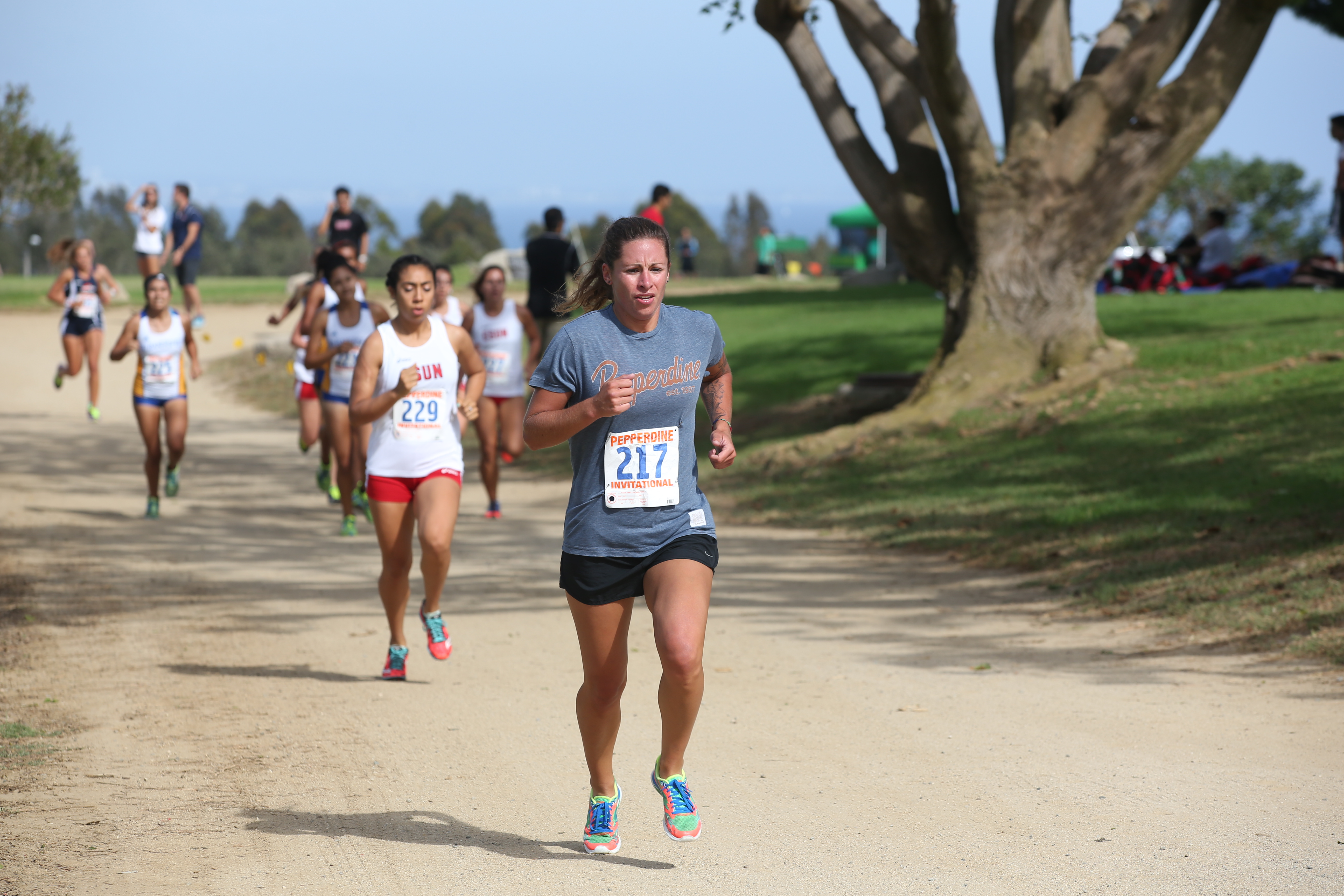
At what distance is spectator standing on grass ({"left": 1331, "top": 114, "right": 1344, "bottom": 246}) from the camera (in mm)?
16734

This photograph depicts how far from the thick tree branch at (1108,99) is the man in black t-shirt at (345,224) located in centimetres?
1026

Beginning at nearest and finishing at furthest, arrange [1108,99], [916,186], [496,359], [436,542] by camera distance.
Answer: [436,542] < [496,359] < [1108,99] < [916,186]

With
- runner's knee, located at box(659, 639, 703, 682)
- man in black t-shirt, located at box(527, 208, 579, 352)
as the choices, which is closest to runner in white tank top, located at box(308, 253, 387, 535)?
man in black t-shirt, located at box(527, 208, 579, 352)

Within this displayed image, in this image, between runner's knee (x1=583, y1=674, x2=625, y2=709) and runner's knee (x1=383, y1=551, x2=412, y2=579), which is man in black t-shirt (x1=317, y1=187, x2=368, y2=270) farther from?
runner's knee (x1=583, y1=674, x2=625, y2=709)

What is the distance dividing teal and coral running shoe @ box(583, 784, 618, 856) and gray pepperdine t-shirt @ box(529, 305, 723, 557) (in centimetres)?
88

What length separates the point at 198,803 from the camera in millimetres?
5180

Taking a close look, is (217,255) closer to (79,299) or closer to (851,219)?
(851,219)

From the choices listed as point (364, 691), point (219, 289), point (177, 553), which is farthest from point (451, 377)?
point (219, 289)

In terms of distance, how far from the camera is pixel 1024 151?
14.8m

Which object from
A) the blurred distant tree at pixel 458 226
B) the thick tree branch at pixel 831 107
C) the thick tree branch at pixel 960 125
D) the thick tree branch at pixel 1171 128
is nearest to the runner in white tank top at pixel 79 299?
the thick tree branch at pixel 831 107

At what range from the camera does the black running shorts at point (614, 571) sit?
4422mm

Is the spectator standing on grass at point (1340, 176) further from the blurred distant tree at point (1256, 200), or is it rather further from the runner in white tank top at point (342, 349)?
the blurred distant tree at point (1256, 200)

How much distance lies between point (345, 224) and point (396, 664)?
580 inches

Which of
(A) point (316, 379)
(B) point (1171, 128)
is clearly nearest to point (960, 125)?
(B) point (1171, 128)
